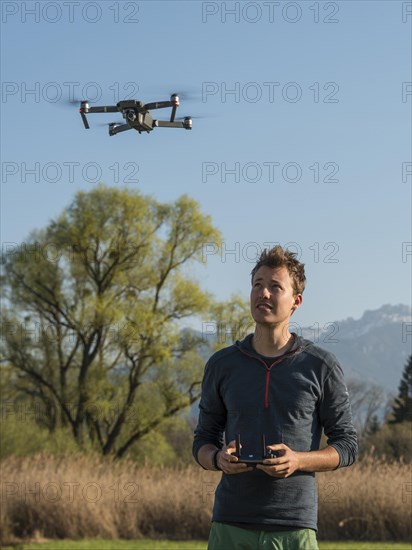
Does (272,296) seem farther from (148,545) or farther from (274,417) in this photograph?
(148,545)

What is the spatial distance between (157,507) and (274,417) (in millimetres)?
12389

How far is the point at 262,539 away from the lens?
316cm

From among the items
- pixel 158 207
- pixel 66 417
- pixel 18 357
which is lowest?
pixel 66 417

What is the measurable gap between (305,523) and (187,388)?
97.5 ft

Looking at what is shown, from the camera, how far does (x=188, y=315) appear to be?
33594 millimetres

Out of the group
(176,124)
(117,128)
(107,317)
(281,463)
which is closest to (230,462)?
(281,463)

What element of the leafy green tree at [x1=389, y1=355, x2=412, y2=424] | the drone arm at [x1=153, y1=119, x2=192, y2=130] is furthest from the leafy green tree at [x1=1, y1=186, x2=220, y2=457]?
the drone arm at [x1=153, y1=119, x2=192, y2=130]

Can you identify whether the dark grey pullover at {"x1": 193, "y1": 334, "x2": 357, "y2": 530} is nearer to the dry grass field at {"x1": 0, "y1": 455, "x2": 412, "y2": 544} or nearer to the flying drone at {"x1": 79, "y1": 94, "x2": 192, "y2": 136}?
the flying drone at {"x1": 79, "y1": 94, "x2": 192, "y2": 136}

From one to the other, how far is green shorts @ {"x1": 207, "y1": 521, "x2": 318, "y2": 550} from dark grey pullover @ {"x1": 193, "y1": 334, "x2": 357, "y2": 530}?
28mm

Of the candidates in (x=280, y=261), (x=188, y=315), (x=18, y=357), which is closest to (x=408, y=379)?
(x=188, y=315)

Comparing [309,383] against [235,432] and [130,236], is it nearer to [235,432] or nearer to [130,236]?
[235,432]

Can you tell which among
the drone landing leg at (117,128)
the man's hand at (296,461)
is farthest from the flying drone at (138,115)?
the man's hand at (296,461)

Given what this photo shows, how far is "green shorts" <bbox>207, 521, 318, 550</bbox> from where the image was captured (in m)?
3.16

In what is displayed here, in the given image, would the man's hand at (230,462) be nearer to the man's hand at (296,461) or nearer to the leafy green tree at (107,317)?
the man's hand at (296,461)
